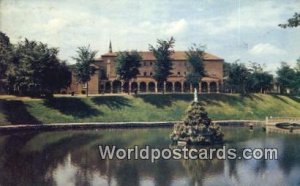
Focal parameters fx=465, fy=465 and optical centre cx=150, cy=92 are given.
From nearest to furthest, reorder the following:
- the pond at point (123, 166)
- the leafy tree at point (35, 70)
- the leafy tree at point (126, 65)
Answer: the pond at point (123, 166) → the leafy tree at point (35, 70) → the leafy tree at point (126, 65)

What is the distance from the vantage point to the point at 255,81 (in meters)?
92.8

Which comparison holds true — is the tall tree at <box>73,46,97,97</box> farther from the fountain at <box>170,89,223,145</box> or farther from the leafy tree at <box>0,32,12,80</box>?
the fountain at <box>170,89,223,145</box>

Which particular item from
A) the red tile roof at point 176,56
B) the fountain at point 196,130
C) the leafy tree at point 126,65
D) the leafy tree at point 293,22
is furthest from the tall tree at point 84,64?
the leafy tree at point 293,22

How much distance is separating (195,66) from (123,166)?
5576 centimetres

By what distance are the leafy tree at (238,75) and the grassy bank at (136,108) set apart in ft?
23.2

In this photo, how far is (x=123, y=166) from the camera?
1346 inches

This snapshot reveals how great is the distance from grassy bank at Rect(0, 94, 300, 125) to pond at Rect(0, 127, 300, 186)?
1284 cm

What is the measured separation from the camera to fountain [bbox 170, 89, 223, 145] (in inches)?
1754

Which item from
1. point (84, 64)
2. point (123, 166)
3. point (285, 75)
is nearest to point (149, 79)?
point (84, 64)

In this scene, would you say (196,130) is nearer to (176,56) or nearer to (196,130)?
(196,130)

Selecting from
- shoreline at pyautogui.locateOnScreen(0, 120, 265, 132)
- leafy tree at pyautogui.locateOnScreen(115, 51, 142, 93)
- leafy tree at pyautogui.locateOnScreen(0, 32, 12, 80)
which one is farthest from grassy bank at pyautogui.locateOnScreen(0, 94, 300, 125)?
leafy tree at pyautogui.locateOnScreen(115, 51, 142, 93)

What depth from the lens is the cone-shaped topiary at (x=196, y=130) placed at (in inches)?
1754

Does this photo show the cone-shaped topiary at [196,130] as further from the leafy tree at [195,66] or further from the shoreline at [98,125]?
the leafy tree at [195,66]

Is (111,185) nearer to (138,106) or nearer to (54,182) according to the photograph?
(54,182)
